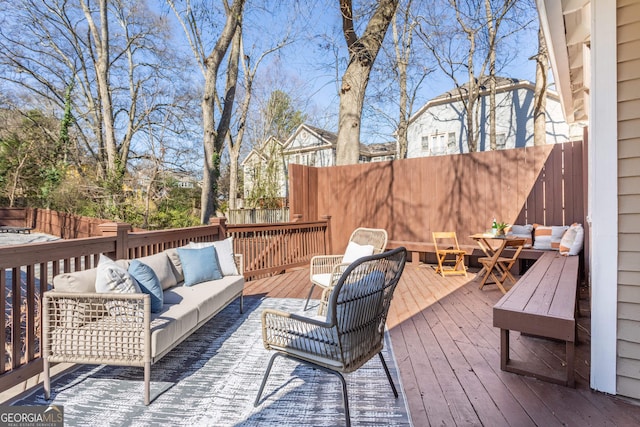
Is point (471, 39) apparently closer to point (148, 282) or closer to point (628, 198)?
point (628, 198)

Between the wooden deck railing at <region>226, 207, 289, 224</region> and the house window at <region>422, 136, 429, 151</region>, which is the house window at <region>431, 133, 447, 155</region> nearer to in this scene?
the house window at <region>422, 136, 429, 151</region>

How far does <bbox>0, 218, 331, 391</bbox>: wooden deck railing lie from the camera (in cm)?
207

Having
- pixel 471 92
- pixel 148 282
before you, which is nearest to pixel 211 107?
pixel 148 282

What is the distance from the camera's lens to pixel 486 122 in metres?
13.3

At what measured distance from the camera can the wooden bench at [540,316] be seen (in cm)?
204

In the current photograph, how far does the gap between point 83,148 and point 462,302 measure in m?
15.3

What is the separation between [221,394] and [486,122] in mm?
14233

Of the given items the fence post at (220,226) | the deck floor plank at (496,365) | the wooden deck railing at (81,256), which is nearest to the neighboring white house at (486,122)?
the wooden deck railing at (81,256)

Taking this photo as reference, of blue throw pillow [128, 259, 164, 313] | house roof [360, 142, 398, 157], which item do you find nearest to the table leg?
blue throw pillow [128, 259, 164, 313]

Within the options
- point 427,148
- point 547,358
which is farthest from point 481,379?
point 427,148

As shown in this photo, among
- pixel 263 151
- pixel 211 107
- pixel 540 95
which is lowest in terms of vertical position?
pixel 211 107

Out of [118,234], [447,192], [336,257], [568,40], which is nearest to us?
[118,234]

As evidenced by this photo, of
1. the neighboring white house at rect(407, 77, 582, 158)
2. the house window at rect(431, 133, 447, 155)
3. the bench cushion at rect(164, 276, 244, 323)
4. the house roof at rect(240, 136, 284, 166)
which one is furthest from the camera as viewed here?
the house window at rect(431, 133, 447, 155)

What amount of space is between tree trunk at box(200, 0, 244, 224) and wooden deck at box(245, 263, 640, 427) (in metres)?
5.51
